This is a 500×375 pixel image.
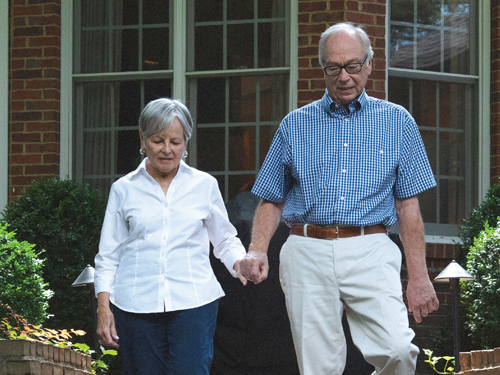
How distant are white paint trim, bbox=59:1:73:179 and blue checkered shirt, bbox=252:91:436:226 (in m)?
4.20

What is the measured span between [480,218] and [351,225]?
11.7 ft

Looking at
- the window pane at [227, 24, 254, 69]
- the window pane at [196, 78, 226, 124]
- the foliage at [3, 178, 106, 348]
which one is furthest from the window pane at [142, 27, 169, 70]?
the foliage at [3, 178, 106, 348]

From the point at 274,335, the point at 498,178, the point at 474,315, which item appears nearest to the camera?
the point at 274,335

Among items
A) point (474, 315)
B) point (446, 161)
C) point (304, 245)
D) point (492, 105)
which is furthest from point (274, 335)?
point (492, 105)

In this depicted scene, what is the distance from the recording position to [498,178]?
6.94m

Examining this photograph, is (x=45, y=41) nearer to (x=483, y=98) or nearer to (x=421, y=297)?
(x=483, y=98)

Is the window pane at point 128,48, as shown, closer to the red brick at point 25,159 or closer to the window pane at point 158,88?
the window pane at point 158,88

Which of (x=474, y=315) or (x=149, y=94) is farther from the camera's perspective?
(x=149, y=94)

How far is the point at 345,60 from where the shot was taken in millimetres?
3297

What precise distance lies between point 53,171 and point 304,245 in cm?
439

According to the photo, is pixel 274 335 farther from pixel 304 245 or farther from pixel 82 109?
pixel 82 109

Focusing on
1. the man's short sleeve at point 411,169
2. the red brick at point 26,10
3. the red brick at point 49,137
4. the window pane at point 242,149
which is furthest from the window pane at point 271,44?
the man's short sleeve at point 411,169

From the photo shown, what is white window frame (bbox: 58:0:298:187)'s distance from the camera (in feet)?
22.7

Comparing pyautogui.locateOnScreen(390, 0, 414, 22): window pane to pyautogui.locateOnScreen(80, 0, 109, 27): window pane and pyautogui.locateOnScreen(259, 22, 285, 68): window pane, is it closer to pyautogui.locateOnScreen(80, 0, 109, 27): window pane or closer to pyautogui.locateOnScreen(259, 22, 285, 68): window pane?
pyautogui.locateOnScreen(259, 22, 285, 68): window pane
